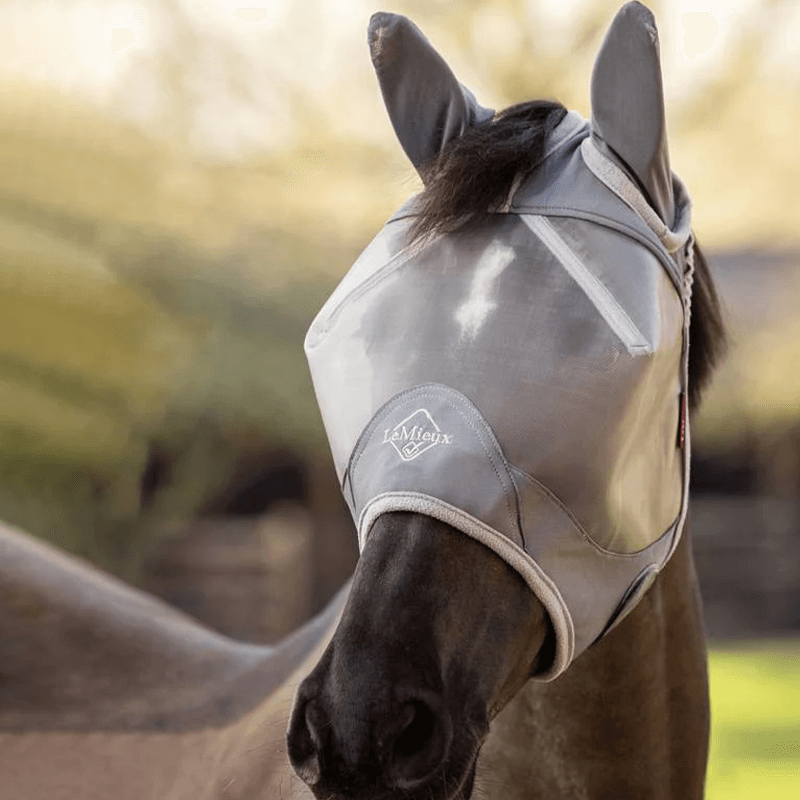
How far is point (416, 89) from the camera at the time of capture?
1744mm

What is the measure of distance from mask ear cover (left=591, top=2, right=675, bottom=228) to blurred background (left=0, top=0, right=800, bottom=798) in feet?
23.4

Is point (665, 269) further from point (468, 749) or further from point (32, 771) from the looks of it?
point (32, 771)

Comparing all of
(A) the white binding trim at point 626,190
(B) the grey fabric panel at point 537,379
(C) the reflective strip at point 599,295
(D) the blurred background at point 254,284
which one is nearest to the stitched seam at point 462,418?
(B) the grey fabric panel at point 537,379

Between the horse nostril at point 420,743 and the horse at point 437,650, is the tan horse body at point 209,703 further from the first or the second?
the horse nostril at point 420,743

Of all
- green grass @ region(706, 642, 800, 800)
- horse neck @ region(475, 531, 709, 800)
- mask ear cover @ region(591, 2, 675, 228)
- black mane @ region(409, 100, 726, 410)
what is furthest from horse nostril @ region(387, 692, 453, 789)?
green grass @ region(706, 642, 800, 800)

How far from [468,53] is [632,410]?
11.2 meters

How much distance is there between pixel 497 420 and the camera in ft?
4.86

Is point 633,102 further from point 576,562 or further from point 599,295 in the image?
point 576,562

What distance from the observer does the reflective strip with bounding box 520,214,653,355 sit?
1.54 m

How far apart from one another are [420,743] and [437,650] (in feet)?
0.32

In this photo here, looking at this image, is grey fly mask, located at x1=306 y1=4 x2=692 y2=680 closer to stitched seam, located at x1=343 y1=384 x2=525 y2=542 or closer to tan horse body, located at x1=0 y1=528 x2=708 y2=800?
stitched seam, located at x1=343 y1=384 x2=525 y2=542

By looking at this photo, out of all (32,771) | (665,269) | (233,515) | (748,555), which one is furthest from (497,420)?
(748,555)

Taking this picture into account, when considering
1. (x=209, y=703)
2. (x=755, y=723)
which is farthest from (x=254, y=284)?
(x=209, y=703)

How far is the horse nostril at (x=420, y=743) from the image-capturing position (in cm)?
132
